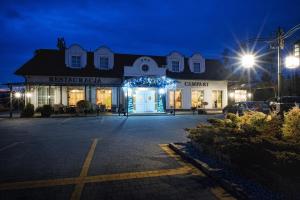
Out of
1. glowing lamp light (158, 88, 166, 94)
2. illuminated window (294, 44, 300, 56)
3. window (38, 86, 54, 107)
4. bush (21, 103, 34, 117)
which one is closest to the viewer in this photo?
illuminated window (294, 44, 300, 56)

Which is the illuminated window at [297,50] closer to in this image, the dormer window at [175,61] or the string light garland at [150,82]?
the string light garland at [150,82]

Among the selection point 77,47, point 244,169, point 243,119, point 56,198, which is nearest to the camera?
point 56,198

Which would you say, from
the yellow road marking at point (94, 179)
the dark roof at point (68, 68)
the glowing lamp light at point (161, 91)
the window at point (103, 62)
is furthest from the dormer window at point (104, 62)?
the yellow road marking at point (94, 179)

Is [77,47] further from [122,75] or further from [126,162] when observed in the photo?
[126,162]

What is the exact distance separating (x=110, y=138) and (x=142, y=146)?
2.38m

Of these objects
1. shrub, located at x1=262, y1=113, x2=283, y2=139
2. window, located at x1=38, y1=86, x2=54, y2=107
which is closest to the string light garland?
window, located at x1=38, y1=86, x2=54, y2=107

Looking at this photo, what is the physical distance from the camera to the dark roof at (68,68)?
86.5 ft

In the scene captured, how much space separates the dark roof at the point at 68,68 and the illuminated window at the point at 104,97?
1.79 m

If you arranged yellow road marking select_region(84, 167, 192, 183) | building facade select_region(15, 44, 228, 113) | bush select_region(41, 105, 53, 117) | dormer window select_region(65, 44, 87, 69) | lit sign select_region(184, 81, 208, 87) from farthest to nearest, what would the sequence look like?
lit sign select_region(184, 81, 208, 87), dormer window select_region(65, 44, 87, 69), building facade select_region(15, 44, 228, 113), bush select_region(41, 105, 53, 117), yellow road marking select_region(84, 167, 192, 183)

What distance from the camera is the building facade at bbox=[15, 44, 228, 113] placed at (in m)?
26.2

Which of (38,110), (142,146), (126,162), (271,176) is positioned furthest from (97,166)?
(38,110)

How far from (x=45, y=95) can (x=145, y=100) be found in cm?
1045

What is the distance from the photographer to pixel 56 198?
466 cm

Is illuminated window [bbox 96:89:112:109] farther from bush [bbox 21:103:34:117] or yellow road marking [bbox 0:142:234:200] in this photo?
yellow road marking [bbox 0:142:234:200]
